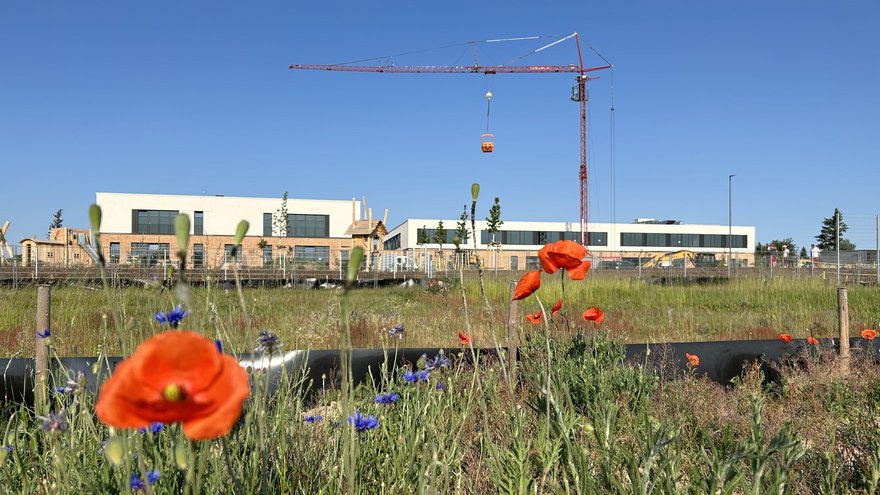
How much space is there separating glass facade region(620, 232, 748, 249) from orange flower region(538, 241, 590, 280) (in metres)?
69.0

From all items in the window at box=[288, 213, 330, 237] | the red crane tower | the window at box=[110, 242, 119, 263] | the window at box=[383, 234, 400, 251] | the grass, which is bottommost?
the grass

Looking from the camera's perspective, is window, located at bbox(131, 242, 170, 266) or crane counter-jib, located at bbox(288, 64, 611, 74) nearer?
window, located at bbox(131, 242, 170, 266)

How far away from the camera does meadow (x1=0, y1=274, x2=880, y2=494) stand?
154 cm

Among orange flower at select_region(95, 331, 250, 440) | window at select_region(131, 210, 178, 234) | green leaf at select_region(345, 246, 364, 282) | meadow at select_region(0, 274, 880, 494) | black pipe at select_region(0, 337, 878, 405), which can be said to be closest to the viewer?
orange flower at select_region(95, 331, 250, 440)

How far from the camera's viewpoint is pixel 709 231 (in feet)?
233

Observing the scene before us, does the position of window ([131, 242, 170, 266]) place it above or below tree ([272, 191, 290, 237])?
below

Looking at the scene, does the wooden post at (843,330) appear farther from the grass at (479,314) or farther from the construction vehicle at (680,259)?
the construction vehicle at (680,259)

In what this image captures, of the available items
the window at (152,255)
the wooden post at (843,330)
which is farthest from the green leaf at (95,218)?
the wooden post at (843,330)

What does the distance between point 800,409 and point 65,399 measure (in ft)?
12.8

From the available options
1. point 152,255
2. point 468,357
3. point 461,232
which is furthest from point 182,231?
point 152,255

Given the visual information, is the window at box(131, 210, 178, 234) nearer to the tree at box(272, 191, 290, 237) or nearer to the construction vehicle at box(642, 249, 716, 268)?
the tree at box(272, 191, 290, 237)

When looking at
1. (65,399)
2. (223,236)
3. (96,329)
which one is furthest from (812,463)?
(223,236)

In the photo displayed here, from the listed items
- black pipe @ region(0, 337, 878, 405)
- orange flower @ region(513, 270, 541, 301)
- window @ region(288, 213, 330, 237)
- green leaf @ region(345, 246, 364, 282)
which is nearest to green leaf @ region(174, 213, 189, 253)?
green leaf @ region(345, 246, 364, 282)

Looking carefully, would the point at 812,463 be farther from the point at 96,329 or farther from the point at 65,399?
the point at 96,329
